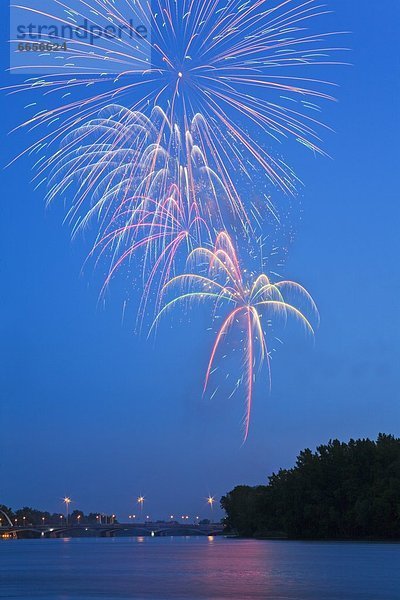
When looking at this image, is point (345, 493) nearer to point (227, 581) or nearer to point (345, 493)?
point (345, 493)

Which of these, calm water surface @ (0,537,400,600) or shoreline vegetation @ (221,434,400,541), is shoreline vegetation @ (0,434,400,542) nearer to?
shoreline vegetation @ (221,434,400,541)

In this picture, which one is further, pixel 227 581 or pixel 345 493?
pixel 345 493

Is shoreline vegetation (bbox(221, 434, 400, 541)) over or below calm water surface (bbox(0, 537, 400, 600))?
below

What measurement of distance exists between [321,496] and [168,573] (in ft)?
269

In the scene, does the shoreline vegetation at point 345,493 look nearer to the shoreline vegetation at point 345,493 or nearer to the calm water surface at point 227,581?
the shoreline vegetation at point 345,493

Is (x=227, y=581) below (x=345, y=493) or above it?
above

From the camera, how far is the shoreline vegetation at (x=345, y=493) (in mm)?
130375

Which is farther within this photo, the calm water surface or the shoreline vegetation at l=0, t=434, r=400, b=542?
the shoreline vegetation at l=0, t=434, r=400, b=542

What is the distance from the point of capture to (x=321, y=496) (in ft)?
475

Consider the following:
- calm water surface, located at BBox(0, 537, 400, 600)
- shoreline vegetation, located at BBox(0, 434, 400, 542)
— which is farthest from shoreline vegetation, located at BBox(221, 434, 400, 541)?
calm water surface, located at BBox(0, 537, 400, 600)

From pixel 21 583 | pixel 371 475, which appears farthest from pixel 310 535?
pixel 21 583

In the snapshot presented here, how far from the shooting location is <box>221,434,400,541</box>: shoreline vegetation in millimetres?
130375

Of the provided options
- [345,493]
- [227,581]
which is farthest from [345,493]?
[227,581]

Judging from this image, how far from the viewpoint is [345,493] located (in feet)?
460
